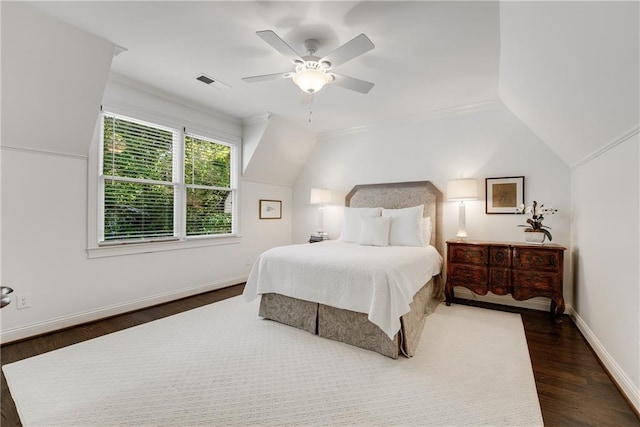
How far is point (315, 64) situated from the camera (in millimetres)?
2586

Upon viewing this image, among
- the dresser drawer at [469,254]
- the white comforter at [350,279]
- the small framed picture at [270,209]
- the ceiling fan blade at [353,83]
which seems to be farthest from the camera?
the small framed picture at [270,209]

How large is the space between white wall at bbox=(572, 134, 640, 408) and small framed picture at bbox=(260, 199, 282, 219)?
4.29m

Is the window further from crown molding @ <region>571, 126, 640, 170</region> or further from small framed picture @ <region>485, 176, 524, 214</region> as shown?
crown molding @ <region>571, 126, 640, 170</region>

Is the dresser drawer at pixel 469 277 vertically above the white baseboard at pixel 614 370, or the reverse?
the dresser drawer at pixel 469 277

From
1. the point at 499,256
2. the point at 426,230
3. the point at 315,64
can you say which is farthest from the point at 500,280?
the point at 315,64

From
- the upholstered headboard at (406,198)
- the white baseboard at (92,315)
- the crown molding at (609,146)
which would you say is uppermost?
the crown molding at (609,146)

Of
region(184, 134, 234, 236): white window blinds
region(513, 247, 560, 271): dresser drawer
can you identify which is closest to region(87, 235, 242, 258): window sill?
region(184, 134, 234, 236): white window blinds

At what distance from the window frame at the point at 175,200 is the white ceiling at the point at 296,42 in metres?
0.46

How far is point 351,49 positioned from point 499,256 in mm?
2798

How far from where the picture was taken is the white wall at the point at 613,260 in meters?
1.84

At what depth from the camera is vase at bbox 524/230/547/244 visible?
3.32m

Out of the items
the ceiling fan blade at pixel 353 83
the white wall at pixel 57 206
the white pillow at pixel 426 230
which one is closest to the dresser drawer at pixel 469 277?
the white pillow at pixel 426 230

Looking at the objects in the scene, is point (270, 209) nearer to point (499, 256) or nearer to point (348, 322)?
point (348, 322)

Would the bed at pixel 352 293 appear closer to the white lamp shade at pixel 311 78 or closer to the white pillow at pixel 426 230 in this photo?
the white pillow at pixel 426 230
